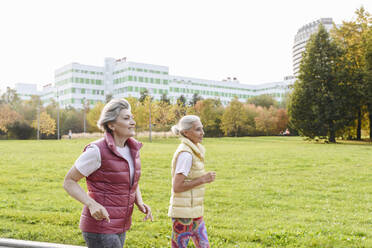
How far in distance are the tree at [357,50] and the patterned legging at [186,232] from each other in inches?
1550

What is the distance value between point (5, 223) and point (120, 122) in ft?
19.4

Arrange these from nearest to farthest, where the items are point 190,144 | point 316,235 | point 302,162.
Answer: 1. point 190,144
2. point 316,235
3. point 302,162

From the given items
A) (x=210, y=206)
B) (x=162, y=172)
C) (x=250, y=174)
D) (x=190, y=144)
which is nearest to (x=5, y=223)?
(x=210, y=206)

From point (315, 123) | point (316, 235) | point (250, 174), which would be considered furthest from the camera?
point (315, 123)

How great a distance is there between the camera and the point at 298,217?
8.64 m

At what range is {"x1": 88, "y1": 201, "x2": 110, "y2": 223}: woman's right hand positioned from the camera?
2988 mm

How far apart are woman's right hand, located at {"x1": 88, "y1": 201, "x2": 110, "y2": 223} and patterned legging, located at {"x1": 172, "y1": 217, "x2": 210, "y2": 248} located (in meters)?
1.26

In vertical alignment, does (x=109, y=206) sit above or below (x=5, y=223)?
above

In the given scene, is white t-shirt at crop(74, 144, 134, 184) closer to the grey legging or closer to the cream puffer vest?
the grey legging

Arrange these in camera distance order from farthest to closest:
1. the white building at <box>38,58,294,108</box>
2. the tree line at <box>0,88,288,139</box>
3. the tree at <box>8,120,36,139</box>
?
the white building at <box>38,58,294,108</box>
the tree at <box>8,120,36,139</box>
the tree line at <box>0,88,288,139</box>

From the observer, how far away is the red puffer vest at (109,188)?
3.14 meters

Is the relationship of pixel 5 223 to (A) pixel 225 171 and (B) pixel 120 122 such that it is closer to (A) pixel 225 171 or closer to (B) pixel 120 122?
(B) pixel 120 122

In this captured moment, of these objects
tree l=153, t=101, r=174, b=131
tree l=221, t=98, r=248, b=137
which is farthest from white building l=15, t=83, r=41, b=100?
tree l=153, t=101, r=174, b=131

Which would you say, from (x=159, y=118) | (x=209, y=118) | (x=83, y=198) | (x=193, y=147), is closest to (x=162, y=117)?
(x=159, y=118)
